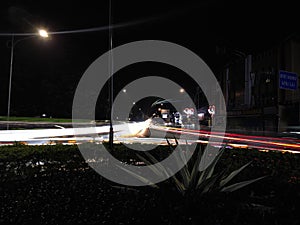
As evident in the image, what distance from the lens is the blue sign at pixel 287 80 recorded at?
10766 mm

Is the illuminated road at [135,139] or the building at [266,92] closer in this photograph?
the illuminated road at [135,139]

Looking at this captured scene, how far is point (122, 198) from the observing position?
3.72 meters

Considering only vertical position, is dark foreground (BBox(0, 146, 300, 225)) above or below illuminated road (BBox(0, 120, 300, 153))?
above

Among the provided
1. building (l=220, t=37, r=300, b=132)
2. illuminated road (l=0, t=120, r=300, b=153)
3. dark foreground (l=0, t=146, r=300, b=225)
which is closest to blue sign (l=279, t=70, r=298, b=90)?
illuminated road (l=0, t=120, r=300, b=153)

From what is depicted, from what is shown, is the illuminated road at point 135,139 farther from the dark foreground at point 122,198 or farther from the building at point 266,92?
the building at point 266,92

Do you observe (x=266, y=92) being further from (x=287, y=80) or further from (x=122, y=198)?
(x=122, y=198)

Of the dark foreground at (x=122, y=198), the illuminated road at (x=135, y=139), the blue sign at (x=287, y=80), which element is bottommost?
the illuminated road at (x=135, y=139)

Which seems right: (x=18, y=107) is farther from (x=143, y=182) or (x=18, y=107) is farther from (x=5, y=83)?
(x=143, y=182)

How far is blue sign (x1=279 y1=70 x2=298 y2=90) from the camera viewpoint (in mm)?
10766

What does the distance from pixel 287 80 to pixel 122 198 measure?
1010cm

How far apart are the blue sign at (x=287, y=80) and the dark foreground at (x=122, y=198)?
6701 mm

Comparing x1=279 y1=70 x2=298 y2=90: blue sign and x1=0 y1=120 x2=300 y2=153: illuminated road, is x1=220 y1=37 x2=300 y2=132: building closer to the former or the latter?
x1=0 y1=120 x2=300 y2=153: illuminated road

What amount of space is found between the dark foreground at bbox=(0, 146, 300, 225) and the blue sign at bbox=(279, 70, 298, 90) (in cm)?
670

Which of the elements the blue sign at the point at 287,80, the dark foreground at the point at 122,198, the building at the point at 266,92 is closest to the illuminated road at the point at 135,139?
the blue sign at the point at 287,80
